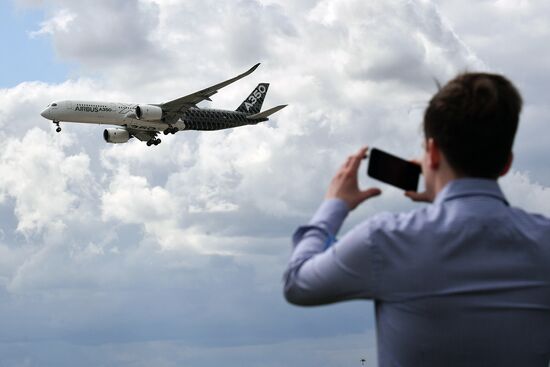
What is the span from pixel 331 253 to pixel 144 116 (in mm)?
66023

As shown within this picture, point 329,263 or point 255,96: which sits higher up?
point 255,96

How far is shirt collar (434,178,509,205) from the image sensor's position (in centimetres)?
267

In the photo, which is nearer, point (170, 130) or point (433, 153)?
point (433, 153)

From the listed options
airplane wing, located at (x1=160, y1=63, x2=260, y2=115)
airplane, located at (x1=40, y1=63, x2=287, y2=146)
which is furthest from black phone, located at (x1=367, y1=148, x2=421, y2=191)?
airplane, located at (x1=40, y1=63, x2=287, y2=146)

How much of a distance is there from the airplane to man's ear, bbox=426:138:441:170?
197 feet

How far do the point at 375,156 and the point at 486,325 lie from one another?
0.69 meters

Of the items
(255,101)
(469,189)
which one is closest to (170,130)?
(255,101)

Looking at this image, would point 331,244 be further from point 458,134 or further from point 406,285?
point 458,134

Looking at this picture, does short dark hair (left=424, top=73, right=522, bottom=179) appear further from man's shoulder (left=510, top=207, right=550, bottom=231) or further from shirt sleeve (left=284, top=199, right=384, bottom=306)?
shirt sleeve (left=284, top=199, right=384, bottom=306)

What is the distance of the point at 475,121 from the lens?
2635 mm

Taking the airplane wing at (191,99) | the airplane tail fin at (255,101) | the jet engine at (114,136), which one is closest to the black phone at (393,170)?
the airplane wing at (191,99)

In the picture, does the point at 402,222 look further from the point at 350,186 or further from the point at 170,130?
the point at 170,130

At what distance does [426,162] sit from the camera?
2.80 m

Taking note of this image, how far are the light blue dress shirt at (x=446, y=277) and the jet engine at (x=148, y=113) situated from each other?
→ 6587cm
